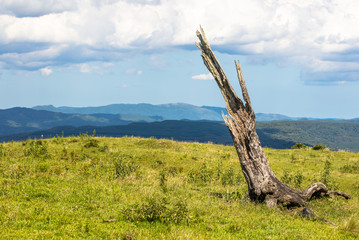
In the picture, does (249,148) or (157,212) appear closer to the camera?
(157,212)

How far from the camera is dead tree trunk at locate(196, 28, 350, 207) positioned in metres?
15.5

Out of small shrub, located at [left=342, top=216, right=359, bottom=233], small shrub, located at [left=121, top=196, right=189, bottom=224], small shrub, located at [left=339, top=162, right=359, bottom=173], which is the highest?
small shrub, located at [left=121, top=196, right=189, bottom=224]

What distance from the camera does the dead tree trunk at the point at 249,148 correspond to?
15.5 metres

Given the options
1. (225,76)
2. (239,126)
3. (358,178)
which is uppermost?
(225,76)

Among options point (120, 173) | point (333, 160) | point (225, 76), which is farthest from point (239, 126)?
point (333, 160)

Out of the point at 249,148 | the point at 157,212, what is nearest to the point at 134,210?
the point at 157,212

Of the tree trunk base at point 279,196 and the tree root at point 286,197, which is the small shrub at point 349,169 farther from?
the tree trunk base at point 279,196

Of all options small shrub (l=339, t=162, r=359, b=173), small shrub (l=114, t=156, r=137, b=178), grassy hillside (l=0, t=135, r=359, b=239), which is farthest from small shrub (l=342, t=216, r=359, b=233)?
small shrub (l=339, t=162, r=359, b=173)

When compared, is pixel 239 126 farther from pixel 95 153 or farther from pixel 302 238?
pixel 95 153

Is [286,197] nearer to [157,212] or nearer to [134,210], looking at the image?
[157,212]

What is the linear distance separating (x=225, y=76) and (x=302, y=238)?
864cm

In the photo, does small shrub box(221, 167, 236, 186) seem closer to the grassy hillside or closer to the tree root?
the grassy hillside

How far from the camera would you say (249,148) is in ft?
52.2

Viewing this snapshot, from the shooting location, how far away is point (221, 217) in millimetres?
12273
